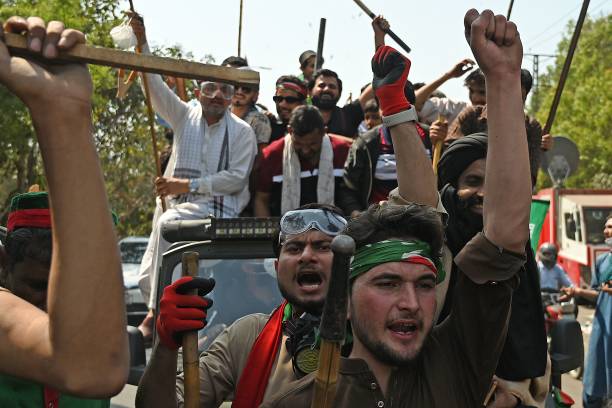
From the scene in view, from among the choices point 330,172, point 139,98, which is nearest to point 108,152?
point 139,98

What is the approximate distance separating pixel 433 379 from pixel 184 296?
76 centimetres

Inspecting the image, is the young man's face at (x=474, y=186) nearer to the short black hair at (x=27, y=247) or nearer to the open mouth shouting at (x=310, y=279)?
the open mouth shouting at (x=310, y=279)

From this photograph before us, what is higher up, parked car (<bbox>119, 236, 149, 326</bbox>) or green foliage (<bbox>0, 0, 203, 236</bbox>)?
green foliage (<bbox>0, 0, 203, 236</bbox>)

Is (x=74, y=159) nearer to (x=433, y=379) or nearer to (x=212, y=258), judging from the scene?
(x=433, y=379)

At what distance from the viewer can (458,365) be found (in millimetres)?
2662

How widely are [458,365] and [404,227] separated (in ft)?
1.37

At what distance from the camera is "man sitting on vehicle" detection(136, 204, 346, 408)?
285cm

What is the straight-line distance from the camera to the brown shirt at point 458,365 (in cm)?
255

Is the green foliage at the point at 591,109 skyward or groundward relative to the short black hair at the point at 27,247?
skyward

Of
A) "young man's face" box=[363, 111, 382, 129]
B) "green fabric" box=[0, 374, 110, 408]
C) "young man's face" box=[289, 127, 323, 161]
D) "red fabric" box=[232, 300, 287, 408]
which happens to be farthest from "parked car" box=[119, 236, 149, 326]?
"green fabric" box=[0, 374, 110, 408]

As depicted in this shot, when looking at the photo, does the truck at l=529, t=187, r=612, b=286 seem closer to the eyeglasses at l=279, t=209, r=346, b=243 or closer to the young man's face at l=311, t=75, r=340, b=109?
the young man's face at l=311, t=75, r=340, b=109

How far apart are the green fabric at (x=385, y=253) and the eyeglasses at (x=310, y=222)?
0.97m

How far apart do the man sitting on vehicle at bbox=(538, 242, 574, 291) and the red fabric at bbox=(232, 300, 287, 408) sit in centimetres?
1086

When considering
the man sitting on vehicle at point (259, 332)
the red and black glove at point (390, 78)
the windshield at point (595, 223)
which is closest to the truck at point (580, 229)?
the windshield at point (595, 223)
